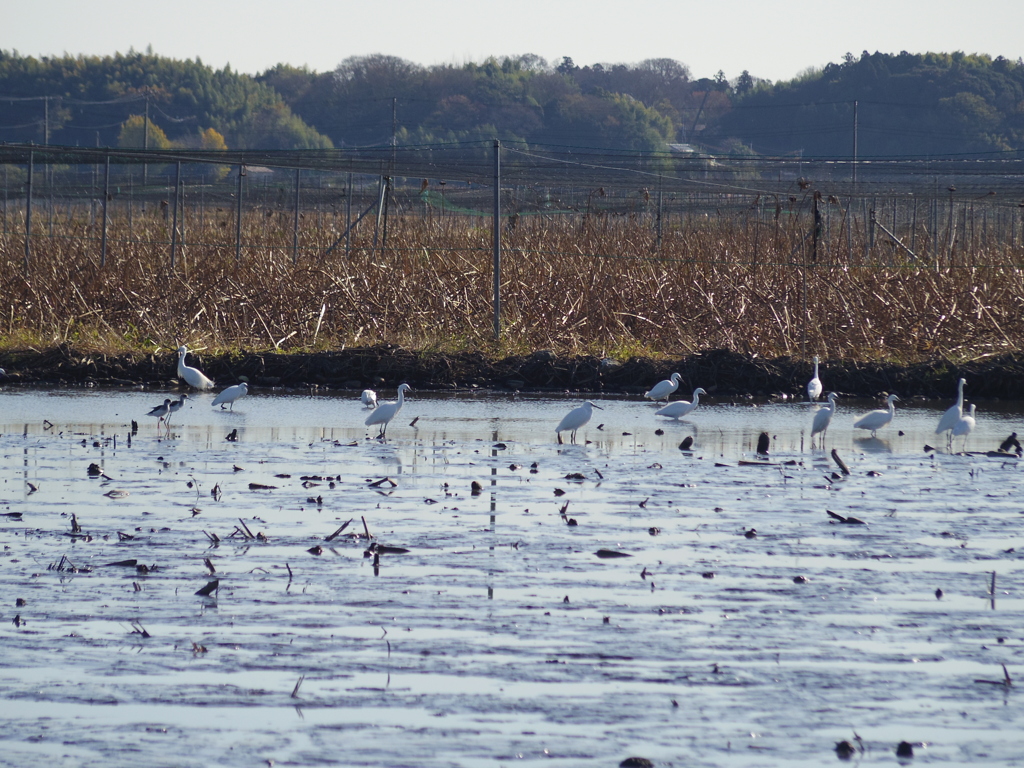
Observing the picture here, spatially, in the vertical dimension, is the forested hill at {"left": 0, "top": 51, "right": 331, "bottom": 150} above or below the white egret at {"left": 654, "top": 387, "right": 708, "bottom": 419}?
above

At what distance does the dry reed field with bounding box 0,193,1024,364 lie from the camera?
57.2 ft

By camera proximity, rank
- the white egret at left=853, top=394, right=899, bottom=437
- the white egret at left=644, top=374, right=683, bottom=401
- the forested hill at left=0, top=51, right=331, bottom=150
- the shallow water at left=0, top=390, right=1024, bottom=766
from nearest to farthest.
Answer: the shallow water at left=0, top=390, right=1024, bottom=766, the white egret at left=853, top=394, right=899, bottom=437, the white egret at left=644, top=374, right=683, bottom=401, the forested hill at left=0, top=51, right=331, bottom=150

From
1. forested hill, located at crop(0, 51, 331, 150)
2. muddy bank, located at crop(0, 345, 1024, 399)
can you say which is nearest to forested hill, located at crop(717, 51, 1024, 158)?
forested hill, located at crop(0, 51, 331, 150)

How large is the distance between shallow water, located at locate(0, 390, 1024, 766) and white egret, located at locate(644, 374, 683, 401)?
3434mm

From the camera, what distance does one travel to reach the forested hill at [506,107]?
248 feet

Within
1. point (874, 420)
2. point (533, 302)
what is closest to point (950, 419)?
point (874, 420)

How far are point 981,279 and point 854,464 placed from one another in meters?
8.36

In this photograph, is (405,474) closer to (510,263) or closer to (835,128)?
(510,263)

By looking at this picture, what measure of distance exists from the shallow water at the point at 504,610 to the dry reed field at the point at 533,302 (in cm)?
625

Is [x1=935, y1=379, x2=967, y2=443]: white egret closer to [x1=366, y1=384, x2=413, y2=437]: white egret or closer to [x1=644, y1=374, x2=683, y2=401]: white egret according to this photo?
[x1=644, y1=374, x2=683, y2=401]: white egret

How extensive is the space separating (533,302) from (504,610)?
12129 mm

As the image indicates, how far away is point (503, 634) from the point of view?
5.91m

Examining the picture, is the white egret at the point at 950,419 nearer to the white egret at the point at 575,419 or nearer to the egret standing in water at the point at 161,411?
the white egret at the point at 575,419

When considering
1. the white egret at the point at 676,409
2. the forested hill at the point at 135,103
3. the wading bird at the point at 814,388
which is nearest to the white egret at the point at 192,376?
the white egret at the point at 676,409
